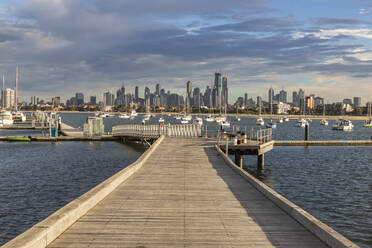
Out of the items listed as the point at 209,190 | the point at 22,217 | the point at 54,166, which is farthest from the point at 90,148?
the point at 209,190

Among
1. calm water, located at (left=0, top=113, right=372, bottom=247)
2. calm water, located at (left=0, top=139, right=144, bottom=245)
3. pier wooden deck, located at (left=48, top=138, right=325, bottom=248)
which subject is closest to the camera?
pier wooden deck, located at (left=48, top=138, right=325, bottom=248)

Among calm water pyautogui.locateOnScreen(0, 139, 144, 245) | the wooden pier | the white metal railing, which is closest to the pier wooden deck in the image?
the wooden pier

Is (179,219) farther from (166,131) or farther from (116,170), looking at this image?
(166,131)

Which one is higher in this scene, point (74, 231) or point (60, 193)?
point (74, 231)

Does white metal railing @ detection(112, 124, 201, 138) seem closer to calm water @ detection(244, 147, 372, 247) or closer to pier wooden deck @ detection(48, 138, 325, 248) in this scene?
calm water @ detection(244, 147, 372, 247)

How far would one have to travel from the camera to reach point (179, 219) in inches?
431

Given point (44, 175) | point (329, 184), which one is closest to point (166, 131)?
point (44, 175)

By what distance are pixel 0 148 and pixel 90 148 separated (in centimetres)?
1192

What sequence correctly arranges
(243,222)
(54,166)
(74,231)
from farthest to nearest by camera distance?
(54,166) → (243,222) → (74,231)

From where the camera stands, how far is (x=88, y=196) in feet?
40.5

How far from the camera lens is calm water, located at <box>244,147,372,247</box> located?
18797 millimetres

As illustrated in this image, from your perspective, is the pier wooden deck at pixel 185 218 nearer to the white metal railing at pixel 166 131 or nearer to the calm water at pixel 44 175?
the calm water at pixel 44 175

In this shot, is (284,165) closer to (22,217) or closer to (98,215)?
(22,217)

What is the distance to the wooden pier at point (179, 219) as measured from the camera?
8.88 metres
